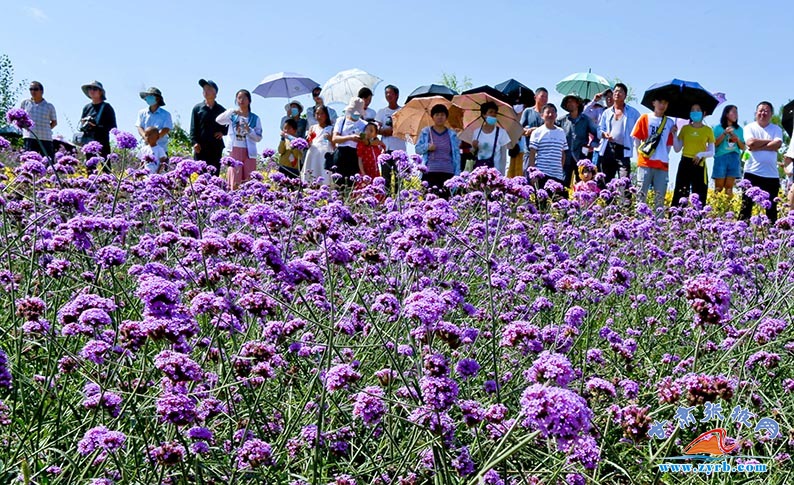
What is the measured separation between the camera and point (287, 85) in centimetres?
1459

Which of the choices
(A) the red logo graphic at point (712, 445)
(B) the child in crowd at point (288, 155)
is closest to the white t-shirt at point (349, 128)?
(B) the child in crowd at point (288, 155)

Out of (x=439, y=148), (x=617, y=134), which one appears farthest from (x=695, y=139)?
(x=439, y=148)

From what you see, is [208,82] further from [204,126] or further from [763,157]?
[763,157]

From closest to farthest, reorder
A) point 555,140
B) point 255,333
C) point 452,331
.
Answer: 1. point 452,331
2. point 255,333
3. point 555,140

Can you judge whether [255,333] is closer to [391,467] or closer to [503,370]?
[503,370]

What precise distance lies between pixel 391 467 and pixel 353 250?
3.46 feet

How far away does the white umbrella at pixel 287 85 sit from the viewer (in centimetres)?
1458

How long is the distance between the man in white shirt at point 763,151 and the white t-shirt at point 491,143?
3.11 metres

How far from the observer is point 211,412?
2.31m

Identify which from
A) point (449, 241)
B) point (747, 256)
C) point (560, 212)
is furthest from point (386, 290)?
point (560, 212)

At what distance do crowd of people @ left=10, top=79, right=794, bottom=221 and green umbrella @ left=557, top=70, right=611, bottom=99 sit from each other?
182 inches

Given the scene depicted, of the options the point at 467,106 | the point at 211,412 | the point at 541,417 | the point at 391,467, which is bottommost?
the point at 391,467

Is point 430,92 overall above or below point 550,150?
above

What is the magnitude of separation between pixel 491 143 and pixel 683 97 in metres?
3.01
